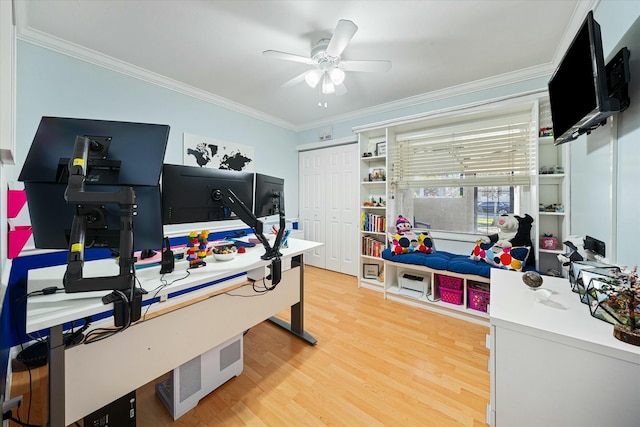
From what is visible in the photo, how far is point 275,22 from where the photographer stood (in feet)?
6.00

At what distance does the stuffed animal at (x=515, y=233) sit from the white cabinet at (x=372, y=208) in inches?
48.8

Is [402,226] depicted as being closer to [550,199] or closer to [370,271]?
[370,271]

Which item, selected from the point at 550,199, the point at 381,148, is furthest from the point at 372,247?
the point at 550,199

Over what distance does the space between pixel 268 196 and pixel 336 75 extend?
1.33 meters

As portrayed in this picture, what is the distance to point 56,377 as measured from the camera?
3.00ft

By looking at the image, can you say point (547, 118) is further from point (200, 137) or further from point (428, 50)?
point (200, 137)

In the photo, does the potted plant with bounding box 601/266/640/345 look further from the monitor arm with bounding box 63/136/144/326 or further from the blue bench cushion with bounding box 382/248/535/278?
the monitor arm with bounding box 63/136/144/326

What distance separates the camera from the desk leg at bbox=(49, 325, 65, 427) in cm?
90

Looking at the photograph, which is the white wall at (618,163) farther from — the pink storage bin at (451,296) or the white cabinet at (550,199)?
the pink storage bin at (451,296)

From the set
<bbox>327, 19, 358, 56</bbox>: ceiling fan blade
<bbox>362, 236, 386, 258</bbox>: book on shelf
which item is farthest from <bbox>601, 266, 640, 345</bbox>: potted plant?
<bbox>362, 236, 386, 258</bbox>: book on shelf

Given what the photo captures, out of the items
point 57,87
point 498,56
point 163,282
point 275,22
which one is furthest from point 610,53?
point 57,87

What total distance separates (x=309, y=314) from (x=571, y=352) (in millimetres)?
2062

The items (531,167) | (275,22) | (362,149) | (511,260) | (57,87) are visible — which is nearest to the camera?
(275,22)

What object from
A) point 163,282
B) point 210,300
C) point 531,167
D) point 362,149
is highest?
point 362,149
